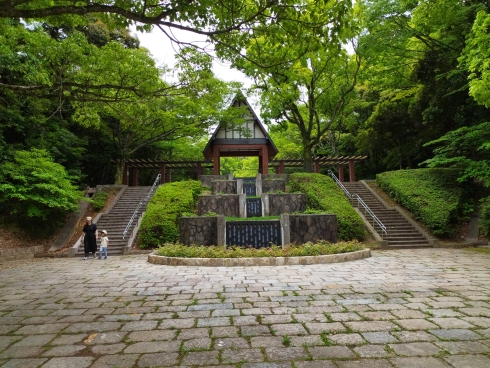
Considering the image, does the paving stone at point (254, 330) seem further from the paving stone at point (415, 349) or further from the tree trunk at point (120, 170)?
the tree trunk at point (120, 170)

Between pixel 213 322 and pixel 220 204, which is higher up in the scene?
pixel 220 204

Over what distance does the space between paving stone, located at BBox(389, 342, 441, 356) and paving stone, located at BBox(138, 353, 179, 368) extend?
1.95 metres

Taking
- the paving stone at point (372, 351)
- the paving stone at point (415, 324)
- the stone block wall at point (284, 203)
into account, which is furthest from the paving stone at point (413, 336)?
the stone block wall at point (284, 203)

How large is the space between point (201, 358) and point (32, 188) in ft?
39.7

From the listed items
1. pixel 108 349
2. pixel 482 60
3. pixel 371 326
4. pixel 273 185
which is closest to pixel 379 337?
pixel 371 326

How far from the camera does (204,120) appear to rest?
2147 cm

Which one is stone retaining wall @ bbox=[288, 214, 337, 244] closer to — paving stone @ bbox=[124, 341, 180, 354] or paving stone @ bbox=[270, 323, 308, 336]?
paving stone @ bbox=[270, 323, 308, 336]

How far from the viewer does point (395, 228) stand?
14.0 metres

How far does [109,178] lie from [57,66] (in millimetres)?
19629

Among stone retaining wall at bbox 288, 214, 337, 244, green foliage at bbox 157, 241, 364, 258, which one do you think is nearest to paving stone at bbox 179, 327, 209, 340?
green foliage at bbox 157, 241, 364, 258

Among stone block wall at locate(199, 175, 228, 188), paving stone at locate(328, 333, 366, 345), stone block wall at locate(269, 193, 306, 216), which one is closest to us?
paving stone at locate(328, 333, 366, 345)

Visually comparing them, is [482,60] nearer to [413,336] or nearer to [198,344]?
[413,336]

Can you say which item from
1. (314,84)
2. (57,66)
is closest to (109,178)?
(314,84)

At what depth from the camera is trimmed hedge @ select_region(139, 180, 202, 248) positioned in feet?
40.6
